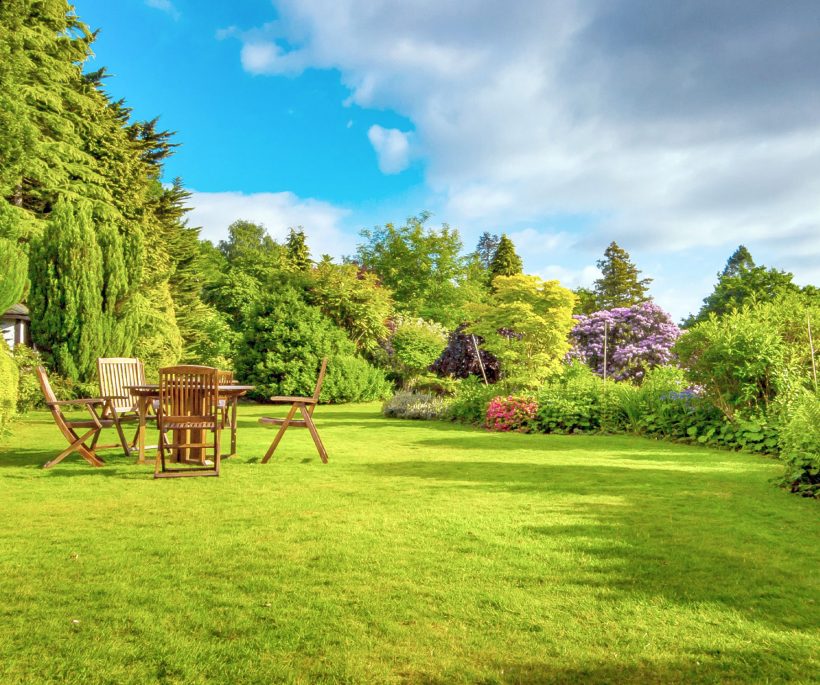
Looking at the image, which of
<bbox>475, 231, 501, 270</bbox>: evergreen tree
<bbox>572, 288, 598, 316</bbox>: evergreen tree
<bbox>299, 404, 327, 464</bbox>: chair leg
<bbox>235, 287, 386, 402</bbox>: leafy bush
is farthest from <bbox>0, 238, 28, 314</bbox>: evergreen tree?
<bbox>475, 231, 501, 270</bbox>: evergreen tree

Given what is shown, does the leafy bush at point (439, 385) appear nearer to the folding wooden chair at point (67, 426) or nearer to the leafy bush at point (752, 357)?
the leafy bush at point (752, 357)

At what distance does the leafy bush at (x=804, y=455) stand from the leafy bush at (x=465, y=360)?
9.62 m

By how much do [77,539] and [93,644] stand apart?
70.6 inches

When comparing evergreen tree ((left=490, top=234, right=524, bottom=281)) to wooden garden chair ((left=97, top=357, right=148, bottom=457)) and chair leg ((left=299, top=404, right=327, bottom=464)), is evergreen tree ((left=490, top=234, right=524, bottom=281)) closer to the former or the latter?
wooden garden chair ((left=97, top=357, right=148, bottom=457))

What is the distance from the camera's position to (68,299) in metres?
15.5

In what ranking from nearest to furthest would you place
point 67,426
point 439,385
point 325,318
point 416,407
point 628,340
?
point 67,426, point 416,407, point 439,385, point 325,318, point 628,340

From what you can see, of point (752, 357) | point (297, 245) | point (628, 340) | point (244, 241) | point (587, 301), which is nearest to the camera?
point (752, 357)

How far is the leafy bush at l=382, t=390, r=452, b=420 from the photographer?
47.8ft

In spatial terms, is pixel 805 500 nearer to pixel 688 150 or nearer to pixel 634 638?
pixel 634 638

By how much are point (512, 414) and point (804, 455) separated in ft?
21.2

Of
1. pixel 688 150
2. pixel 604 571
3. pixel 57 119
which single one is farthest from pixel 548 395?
pixel 57 119

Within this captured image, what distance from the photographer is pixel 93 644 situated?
239cm

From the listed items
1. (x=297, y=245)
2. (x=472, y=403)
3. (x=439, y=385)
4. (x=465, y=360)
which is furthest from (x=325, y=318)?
(x=297, y=245)

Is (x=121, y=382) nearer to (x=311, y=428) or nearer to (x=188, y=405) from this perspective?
(x=188, y=405)
